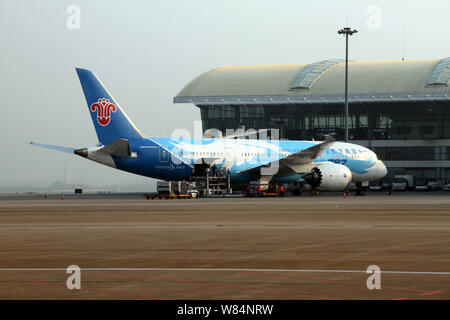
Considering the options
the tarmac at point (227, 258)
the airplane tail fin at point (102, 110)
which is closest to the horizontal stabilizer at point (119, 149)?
the airplane tail fin at point (102, 110)

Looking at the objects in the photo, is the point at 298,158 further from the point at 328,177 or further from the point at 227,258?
the point at 227,258

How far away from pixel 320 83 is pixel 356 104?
19.8 ft

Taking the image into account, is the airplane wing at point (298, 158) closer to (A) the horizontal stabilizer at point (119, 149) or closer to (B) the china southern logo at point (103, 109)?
(A) the horizontal stabilizer at point (119, 149)

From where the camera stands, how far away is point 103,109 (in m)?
52.4

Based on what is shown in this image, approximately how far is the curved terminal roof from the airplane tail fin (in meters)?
54.3

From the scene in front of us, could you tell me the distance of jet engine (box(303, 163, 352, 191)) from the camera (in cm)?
5778

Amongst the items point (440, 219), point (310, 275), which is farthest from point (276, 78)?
point (310, 275)

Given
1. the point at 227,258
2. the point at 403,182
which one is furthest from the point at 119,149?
the point at 403,182

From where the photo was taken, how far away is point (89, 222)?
2772cm

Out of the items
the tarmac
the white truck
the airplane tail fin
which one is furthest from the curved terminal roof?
the tarmac

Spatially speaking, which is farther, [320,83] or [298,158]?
[320,83]

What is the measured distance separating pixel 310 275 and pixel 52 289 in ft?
14.5

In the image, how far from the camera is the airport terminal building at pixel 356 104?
101 m

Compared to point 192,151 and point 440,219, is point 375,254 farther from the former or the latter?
point 192,151
